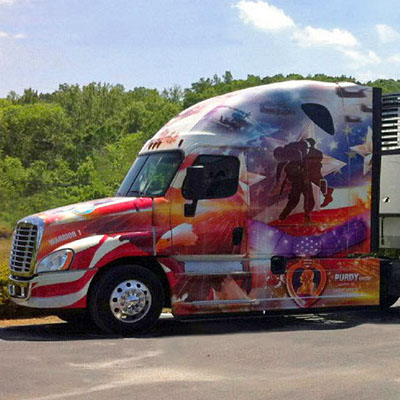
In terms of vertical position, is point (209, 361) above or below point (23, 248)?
below

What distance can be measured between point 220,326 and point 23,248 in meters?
3.05

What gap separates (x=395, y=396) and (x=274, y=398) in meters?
1.08

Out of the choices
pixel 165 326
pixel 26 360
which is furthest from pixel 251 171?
pixel 26 360

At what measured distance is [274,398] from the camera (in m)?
7.61

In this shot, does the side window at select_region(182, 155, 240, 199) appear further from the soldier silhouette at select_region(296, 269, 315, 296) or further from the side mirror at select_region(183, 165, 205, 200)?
the soldier silhouette at select_region(296, 269, 315, 296)

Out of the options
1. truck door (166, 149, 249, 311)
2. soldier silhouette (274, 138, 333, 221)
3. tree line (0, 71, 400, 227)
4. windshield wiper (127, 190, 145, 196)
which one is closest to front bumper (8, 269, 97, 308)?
truck door (166, 149, 249, 311)

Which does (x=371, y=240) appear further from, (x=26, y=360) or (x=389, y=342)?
(x=26, y=360)

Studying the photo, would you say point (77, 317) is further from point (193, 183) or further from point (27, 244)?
point (193, 183)

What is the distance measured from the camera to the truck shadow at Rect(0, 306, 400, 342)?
39.0ft

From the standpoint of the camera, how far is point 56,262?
11688 mm

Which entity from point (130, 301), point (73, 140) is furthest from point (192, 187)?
point (73, 140)

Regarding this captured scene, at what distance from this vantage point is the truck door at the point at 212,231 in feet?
40.2

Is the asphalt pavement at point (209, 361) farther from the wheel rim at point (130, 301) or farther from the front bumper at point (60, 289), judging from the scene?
the front bumper at point (60, 289)

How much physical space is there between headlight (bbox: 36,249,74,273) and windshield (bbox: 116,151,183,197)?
153cm
